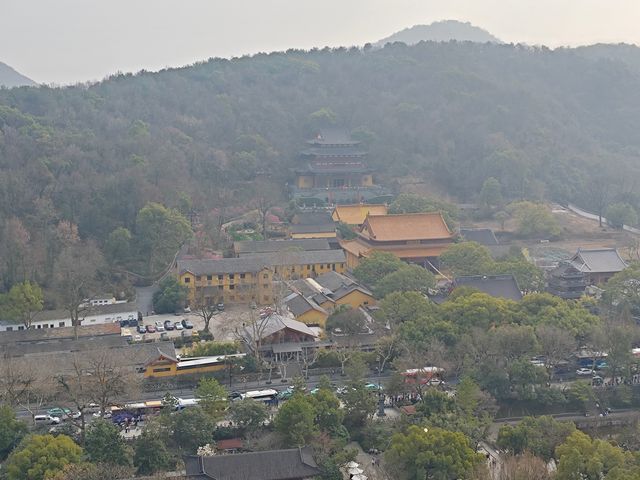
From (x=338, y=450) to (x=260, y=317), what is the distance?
9277 millimetres

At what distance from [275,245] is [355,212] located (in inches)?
290

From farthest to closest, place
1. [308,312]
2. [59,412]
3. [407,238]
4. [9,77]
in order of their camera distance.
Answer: [9,77] < [407,238] < [308,312] < [59,412]

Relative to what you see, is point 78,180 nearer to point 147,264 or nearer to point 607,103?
point 147,264

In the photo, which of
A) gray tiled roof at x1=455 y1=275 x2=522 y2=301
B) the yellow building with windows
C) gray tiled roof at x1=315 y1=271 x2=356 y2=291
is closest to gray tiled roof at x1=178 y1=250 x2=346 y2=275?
A: the yellow building with windows

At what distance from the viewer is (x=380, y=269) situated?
29.9 m

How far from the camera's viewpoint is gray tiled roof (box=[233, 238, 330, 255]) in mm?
35406

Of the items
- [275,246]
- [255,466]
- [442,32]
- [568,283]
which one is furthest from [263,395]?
[442,32]

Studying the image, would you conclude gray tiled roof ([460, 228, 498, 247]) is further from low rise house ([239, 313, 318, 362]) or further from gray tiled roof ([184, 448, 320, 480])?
gray tiled roof ([184, 448, 320, 480])

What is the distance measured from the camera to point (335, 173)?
1959 inches

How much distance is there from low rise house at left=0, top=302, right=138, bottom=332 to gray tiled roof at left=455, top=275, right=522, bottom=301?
1234 centimetres

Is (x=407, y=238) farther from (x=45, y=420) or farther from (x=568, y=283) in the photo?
(x=45, y=420)

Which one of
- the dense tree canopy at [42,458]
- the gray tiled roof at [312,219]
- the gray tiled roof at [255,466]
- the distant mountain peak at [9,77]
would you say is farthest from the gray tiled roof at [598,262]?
the distant mountain peak at [9,77]

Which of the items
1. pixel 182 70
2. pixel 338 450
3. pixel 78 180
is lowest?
pixel 338 450

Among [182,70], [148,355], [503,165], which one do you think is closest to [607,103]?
[503,165]
